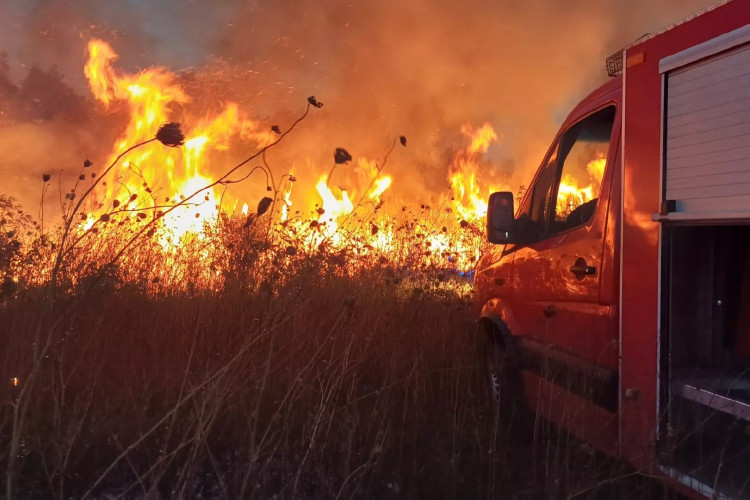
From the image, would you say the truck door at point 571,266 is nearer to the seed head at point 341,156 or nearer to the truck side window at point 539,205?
the truck side window at point 539,205

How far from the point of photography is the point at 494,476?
3.13 meters

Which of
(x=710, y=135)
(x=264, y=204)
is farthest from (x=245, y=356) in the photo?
(x=710, y=135)

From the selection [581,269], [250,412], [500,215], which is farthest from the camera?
[500,215]

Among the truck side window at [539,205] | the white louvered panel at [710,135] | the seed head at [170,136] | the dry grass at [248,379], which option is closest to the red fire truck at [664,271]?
the white louvered panel at [710,135]

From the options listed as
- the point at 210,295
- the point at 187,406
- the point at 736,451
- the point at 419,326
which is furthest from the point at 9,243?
the point at 736,451

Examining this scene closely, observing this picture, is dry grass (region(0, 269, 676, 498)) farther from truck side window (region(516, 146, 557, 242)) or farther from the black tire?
truck side window (region(516, 146, 557, 242))

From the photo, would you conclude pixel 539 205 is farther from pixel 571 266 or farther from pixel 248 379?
pixel 248 379

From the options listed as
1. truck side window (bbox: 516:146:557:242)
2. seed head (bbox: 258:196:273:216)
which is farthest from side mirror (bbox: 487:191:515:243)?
seed head (bbox: 258:196:273:216)

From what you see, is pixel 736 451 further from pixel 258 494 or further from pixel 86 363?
pixel 86 363

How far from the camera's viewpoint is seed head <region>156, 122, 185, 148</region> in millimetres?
2012

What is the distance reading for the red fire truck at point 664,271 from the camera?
2363mm

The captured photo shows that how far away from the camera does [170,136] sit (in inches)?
79.6

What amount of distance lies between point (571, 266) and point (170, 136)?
2.31m

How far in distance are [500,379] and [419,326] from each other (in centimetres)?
163
